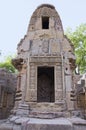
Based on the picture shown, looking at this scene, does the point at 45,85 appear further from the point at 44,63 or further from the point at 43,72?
the point at 44,63

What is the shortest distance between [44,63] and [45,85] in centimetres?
220

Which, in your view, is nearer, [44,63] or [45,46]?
[44,63]

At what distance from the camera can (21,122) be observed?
6.74 meters

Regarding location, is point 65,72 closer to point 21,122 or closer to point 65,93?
point 65,93

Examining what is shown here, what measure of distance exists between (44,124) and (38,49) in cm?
408

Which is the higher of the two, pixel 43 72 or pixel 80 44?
pixel 80 44

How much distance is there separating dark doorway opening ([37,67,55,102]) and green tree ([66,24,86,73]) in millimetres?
11748

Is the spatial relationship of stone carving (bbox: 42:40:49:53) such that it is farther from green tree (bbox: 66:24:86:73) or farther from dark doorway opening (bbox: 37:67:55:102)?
green tree (bbox: 66:24:86:73)

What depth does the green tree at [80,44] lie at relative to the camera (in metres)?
22.6

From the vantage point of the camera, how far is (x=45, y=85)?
36.1 ft

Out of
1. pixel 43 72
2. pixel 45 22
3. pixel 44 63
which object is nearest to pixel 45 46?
pixel 44 63

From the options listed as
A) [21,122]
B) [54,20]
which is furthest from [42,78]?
[21,122]

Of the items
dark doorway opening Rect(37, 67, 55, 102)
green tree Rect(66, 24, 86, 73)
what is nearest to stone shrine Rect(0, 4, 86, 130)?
dark doorway opening Rect(37, 67, 55, 102)

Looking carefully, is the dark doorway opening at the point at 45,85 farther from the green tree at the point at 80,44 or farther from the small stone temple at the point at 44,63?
the green tree at the point at 80,44
